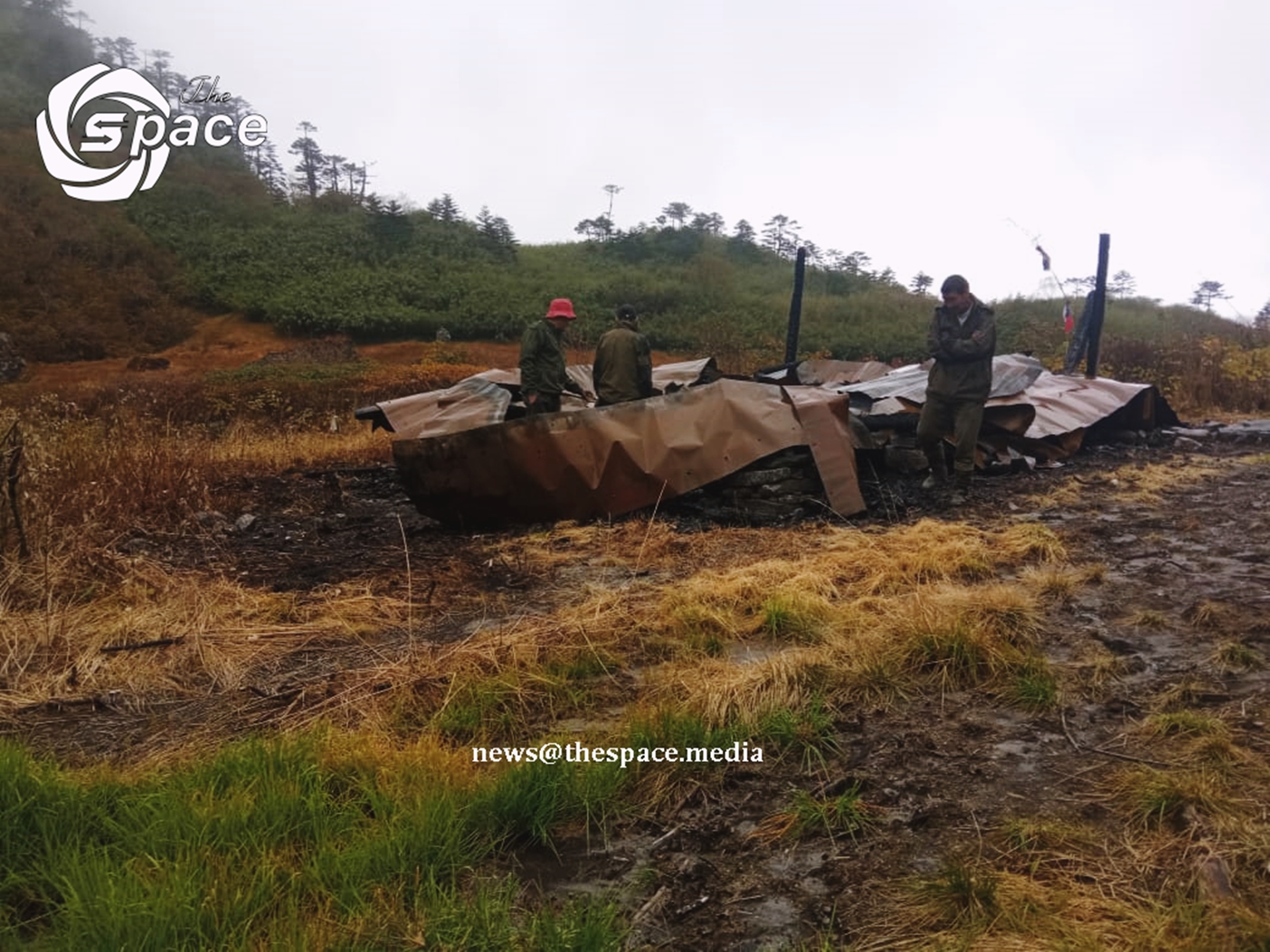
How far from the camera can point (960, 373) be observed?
6.43 metres

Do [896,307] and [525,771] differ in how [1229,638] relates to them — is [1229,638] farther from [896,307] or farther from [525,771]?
[896,307]

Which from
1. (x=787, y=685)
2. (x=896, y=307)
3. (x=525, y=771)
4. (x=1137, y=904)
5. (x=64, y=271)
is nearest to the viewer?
(x=1137, y=904)

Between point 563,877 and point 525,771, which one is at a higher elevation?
point 525,771

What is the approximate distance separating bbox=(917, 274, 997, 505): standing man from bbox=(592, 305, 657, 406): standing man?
2.39 meters

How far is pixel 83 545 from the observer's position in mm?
4094

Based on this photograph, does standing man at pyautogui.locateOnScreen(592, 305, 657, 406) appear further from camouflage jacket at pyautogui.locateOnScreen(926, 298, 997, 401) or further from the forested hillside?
the forested hillside

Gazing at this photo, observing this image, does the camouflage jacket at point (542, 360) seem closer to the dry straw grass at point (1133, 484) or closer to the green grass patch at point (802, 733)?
the dry straw grass at point (1133, 484)

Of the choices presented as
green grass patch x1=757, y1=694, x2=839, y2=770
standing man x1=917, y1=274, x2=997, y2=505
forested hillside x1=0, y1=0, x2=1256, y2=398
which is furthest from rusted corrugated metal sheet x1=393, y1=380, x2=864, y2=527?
forested hillside x1=0, y1=0, x2=1256, y2=398

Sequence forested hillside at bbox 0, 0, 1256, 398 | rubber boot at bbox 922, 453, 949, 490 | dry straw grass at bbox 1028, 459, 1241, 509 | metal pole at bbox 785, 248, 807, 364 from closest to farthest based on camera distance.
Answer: dry straw grass at bbox 1028, 459, 1241, 509
rubber boot at bbox 922, 453, 949, 490
metal pole at bbox 785, 248, 807, 364
forested hillside at bbox 0, 0, 1256, 398

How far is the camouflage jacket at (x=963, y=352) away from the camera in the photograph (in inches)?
246

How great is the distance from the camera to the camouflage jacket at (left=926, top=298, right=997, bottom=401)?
6.25 m

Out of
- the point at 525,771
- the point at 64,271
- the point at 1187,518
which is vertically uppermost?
the point at 64,271

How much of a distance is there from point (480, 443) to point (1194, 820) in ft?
14.6

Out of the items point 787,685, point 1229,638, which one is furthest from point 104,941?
point 1229,638
